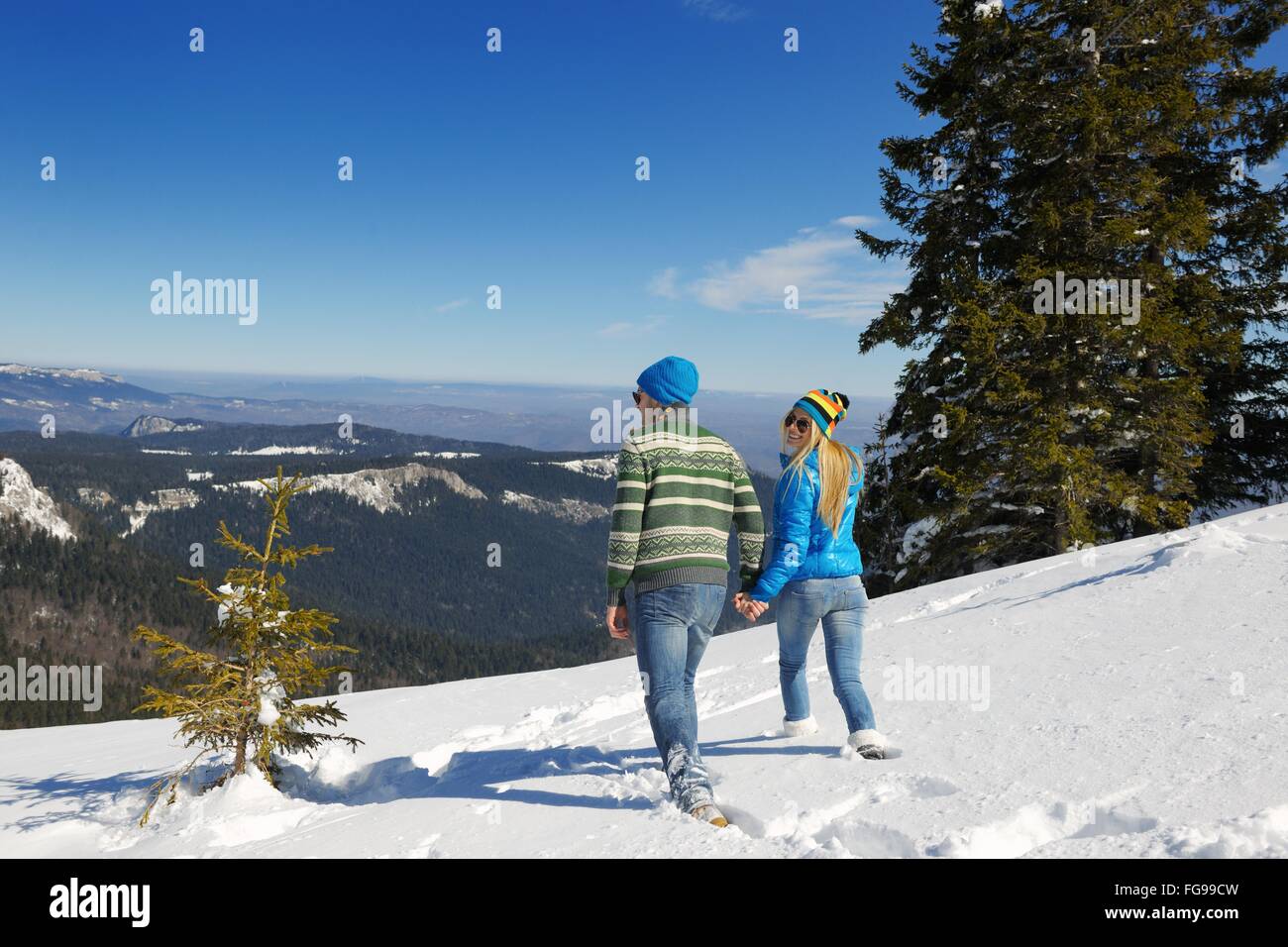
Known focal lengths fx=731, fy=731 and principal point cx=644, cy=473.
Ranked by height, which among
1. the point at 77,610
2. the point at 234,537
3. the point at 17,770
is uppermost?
the point at 234,537

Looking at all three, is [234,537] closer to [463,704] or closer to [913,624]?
[463,704]

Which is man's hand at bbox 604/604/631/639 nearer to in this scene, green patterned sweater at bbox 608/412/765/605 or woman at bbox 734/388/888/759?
green patterned sweater at bbox 608/412/765/605

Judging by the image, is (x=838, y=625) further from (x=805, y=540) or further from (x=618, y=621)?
(x=618, y=621)

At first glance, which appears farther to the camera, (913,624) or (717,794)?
(913,624)

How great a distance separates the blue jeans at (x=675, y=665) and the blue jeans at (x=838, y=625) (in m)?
0.74

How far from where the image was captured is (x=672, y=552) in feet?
12.8

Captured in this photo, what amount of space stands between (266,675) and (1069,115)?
15950 millimetres

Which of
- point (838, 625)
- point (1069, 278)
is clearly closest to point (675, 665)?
point (838, 625)

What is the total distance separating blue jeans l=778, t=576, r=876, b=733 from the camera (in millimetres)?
4496

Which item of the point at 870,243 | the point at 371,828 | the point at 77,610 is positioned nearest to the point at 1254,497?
the point at 870,243

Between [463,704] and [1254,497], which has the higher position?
[1254,497]

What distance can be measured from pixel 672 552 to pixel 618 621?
1.52 feet
